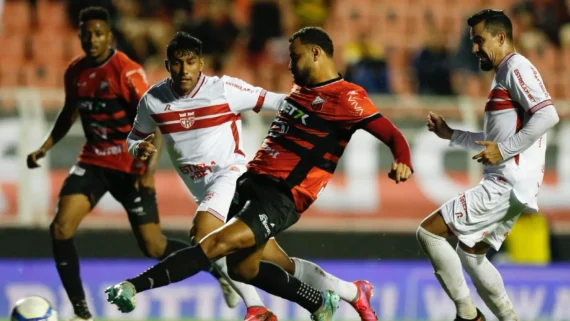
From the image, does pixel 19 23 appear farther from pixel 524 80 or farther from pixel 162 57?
pixel 524 80

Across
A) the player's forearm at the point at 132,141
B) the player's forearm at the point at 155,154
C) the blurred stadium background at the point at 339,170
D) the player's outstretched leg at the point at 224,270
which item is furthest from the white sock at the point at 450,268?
the blurred stadium background at the point at 339,170

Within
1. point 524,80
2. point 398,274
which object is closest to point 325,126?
point 524,80

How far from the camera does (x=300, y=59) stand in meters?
6.59

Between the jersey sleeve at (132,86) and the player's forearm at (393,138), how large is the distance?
204 cm

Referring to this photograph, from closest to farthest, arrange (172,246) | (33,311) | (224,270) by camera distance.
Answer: (33,311) < (224,270) < (172,246)

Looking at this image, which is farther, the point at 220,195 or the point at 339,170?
the point at 339,170

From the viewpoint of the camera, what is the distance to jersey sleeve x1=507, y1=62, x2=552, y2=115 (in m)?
6.48

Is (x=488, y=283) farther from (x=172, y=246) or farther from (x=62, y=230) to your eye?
(x=62, y=230)

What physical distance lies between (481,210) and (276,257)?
136 cm

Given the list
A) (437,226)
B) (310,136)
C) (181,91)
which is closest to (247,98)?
(181,91)

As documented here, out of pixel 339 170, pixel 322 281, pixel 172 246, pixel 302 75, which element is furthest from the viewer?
pixel 339 170

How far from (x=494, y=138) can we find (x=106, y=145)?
9.42ft

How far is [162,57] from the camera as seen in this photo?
12898mm

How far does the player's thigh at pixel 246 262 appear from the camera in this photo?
6680mm
